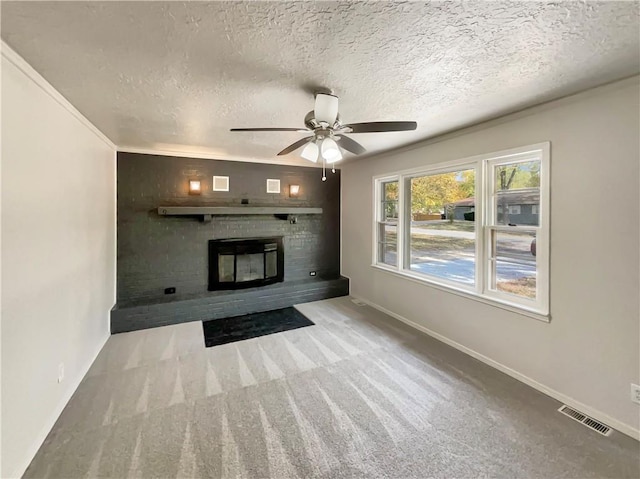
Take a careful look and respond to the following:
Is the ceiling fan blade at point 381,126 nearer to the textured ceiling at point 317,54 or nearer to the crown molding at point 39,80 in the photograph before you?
the textured ceiling at point 317,54

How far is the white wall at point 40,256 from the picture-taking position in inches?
61.2

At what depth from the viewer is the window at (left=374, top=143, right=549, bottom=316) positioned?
2.50 m

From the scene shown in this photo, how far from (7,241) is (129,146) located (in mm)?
2732

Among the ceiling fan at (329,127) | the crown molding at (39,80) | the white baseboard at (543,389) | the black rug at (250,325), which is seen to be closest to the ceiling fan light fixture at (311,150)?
the ceiling fan at (329,127)

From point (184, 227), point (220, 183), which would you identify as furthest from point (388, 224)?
point (184, 227)

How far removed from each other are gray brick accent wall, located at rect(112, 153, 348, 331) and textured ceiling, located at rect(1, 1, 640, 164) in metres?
1.62

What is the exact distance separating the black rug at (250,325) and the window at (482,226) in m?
1.71

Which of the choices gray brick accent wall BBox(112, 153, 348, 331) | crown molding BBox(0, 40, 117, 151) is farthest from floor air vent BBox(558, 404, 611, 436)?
crown molding BBox(0, 40, 117, 151)

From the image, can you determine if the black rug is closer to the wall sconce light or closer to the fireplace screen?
the fireplace screen

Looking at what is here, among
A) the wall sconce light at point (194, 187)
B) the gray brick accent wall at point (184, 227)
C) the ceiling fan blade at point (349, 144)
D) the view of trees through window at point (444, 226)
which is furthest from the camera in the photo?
the wall sconce light at point (194, 187)

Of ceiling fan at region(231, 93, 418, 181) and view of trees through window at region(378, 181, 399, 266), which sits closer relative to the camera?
ceiling fan at region(231, 93, 418, 181)

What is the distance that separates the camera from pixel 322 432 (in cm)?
195

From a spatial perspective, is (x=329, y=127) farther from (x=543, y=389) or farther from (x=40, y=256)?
(x=543, y=389)

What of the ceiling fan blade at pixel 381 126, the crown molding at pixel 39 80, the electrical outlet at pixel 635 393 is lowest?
the electrical outlet at pixel 635 393
